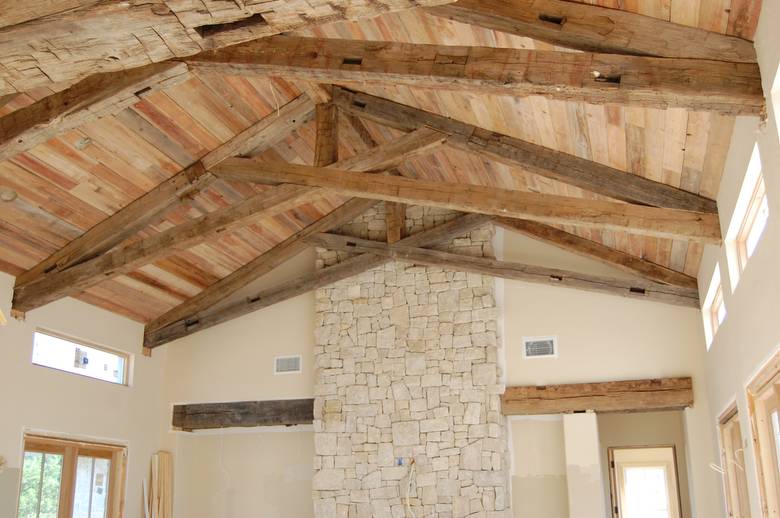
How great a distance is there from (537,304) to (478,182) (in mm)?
1796

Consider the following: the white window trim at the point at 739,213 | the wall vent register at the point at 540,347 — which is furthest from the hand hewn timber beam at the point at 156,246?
the wall vent register at the point at 540,347

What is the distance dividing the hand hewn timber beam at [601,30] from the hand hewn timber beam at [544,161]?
205 cm

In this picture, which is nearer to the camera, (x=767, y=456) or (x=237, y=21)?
(x=237, y=21)

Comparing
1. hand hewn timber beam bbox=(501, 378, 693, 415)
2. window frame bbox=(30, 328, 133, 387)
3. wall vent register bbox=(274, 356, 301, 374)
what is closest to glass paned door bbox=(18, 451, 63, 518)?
window frame bbox=(30, 328, 133, 387)

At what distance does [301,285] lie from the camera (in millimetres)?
10430

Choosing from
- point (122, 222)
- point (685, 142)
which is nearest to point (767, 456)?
point (685, 142)

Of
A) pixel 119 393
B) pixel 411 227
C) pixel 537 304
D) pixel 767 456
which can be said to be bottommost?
pixel 767 456

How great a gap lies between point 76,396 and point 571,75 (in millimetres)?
7325

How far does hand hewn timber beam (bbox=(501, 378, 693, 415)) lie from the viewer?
8984 mm

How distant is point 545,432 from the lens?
9531 millimetres

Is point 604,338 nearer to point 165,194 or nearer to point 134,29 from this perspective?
point 165,194

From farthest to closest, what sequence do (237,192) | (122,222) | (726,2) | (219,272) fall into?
1. (219,272)
2. (237,192)
3. (122,222)
4. (726,2)

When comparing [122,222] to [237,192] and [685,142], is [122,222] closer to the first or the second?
[237,192]

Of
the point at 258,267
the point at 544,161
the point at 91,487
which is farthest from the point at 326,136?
the point at 91,487
